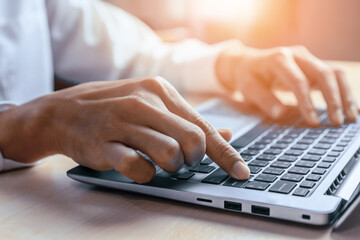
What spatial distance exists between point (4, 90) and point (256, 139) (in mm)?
462

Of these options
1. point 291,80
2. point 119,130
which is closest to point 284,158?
point 119,130

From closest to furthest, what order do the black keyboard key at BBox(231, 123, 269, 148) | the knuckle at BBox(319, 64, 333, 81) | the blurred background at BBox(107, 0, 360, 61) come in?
the black keyboard key at BBox(231, 123, 269, 148), the knuckle at BBox(319, 64, 333, 81), the blurred background at BBox(107, 0, 360, 61)

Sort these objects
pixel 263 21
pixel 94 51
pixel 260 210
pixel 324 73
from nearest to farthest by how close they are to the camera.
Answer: pixel 260 210 < pixel 324 73 < pixel 94 51 < pixel 263 21

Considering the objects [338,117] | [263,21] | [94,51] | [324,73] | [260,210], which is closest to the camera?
[260,210]

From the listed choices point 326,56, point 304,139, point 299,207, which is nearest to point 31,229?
point 299,207

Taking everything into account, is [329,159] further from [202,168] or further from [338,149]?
[202,168]

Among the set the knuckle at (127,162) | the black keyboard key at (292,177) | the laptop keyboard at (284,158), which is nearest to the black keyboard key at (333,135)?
the laptop keyboard at (284,158)

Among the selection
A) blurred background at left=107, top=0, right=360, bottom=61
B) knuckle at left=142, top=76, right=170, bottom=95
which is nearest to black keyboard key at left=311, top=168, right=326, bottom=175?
knuckle at left=142, top=76, right=170, bottom=95

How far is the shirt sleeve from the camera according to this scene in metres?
1.02

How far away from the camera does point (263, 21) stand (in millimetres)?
1928

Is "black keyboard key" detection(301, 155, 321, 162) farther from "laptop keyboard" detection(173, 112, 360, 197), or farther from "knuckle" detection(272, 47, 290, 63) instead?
"knuckle" detection(272, 47, 290, 63)

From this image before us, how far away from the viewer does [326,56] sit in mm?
1693

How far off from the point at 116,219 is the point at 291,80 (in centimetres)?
49

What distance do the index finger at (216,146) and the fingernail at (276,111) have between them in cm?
27
